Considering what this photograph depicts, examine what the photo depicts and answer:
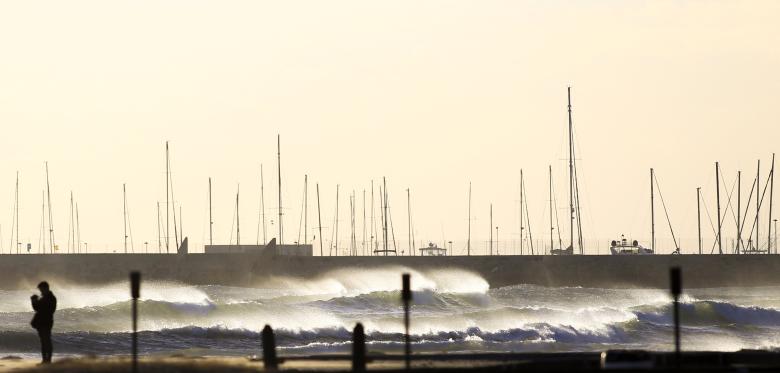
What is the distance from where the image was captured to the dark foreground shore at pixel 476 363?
3650 centimetres

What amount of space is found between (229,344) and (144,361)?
22236mm

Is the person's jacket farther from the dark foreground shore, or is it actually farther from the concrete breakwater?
the concrete breakwater

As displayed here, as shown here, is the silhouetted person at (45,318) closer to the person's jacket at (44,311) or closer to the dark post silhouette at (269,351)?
the person's jacket at (44,311)

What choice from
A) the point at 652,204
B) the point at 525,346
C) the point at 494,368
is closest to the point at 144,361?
the point at 494,368

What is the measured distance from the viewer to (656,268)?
5148 inches

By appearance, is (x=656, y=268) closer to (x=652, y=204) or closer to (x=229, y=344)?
(x=652, y=204)

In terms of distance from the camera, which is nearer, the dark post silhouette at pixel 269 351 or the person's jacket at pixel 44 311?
the dark post silhouette at pixel 269 351

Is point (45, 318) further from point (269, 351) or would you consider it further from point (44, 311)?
point (269, 351)

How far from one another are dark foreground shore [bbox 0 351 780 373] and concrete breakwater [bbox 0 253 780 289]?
282ft

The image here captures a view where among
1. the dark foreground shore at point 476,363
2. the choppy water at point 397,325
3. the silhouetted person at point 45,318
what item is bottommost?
the choppy water at point 397,325

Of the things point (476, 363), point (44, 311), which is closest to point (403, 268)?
point (44, 311)

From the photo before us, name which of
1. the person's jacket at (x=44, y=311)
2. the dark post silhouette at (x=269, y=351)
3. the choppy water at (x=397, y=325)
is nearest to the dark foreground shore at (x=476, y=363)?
the dark post silhouette at (x=269, y=351)

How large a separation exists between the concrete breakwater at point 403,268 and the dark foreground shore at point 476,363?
86.0 m

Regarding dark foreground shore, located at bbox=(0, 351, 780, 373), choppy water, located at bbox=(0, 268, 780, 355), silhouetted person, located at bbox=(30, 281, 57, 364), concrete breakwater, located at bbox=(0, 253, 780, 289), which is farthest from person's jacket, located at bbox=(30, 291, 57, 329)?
concrete breakwater, located at bbox=(0, 253, 780, 289)
